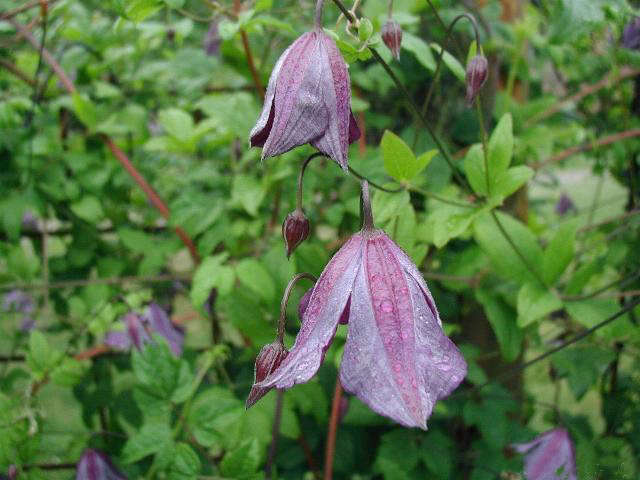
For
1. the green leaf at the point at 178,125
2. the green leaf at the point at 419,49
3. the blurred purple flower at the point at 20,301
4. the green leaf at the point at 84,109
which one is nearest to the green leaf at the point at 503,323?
the green leaf at the point at 419,49

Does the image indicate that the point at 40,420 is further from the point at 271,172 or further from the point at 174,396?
the point at 271,172

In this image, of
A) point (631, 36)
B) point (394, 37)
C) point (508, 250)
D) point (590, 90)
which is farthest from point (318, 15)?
point (590, 90)

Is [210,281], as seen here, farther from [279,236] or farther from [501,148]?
[501,148]

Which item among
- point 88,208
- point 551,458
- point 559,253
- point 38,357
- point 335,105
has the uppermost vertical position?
point 335,105

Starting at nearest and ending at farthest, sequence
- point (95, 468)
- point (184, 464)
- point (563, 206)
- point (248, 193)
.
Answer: point (184, 464) → point (95, 468) → point (248, 193) → point (563, 206)

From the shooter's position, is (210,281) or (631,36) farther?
(631,36)

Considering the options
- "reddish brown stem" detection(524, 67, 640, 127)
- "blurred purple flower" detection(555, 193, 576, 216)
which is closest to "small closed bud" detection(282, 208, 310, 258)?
"reddish brown stem" detection(524, 67, 640, 127)
